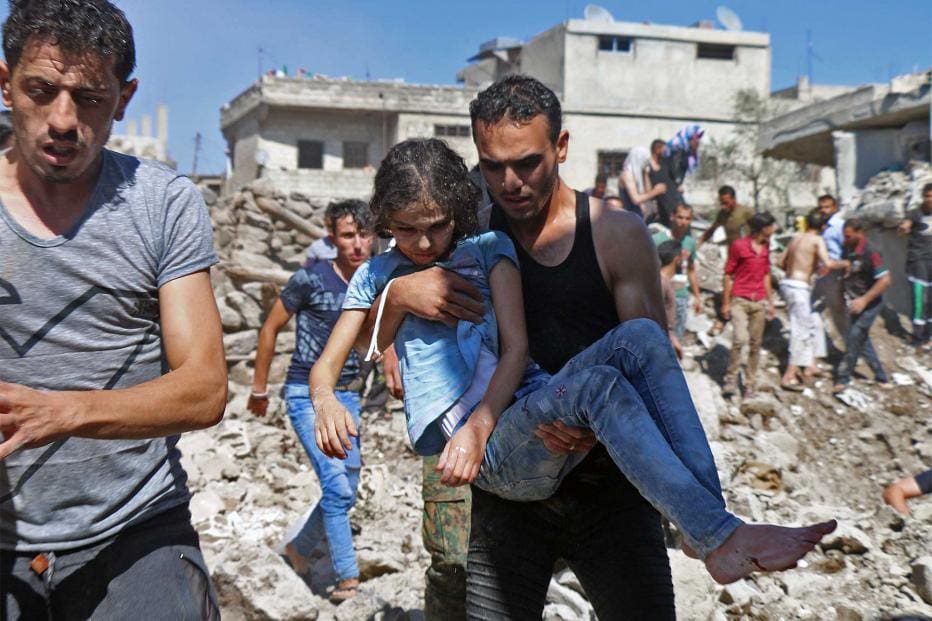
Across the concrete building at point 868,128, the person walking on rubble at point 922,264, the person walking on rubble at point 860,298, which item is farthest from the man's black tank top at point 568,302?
the concrete building at point 868,128

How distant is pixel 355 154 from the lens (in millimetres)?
29578

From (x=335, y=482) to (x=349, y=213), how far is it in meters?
1.57

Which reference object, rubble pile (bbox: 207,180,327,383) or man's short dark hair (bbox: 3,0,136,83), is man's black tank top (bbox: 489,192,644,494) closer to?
man's short dark hair (bbox: 3,0,136,83)

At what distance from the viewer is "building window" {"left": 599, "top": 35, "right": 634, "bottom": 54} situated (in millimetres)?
30344


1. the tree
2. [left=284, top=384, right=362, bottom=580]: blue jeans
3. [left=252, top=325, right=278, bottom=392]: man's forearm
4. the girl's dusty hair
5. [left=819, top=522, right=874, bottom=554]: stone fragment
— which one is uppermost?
the tree

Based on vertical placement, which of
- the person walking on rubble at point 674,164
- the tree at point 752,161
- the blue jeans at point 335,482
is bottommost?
the blue jeans at point 335,482

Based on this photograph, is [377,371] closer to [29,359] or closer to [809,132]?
[29,359]

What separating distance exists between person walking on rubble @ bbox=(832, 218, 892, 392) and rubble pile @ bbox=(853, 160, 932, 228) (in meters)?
2.49

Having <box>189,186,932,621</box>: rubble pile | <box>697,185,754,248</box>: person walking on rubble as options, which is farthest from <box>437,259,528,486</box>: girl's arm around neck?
<box>697,185,754,248</box>: person walking on rubble

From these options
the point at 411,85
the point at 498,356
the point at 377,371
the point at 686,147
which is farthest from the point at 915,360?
the point at 411,85

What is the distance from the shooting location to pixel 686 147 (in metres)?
9.63

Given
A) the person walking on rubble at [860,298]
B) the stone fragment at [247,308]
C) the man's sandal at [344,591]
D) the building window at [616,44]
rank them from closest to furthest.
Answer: the man's sandal at [344,591] → the person walking on rubble at [860,298] → the stone fragment at [247,308] → the building window at [616,44]

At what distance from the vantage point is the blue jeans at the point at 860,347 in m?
9.88

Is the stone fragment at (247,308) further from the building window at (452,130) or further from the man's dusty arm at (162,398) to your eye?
the building window at (452,130)
